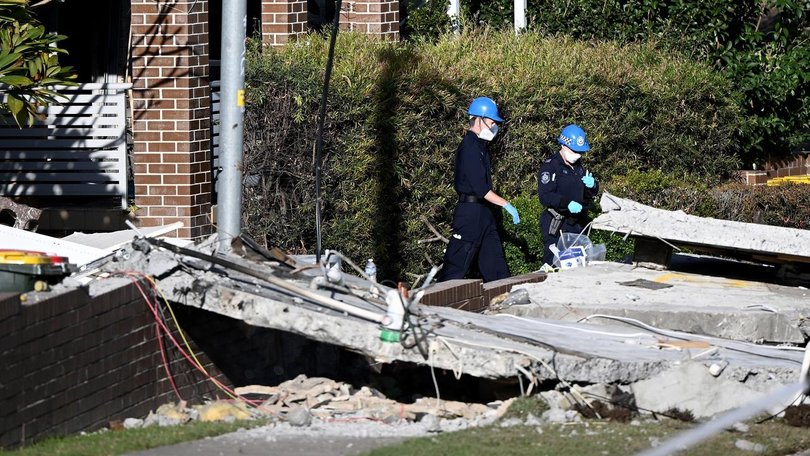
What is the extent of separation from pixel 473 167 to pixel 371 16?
338cm

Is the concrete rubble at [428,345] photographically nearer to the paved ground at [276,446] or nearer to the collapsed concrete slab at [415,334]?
the collapsed concrete slab at [415,334]

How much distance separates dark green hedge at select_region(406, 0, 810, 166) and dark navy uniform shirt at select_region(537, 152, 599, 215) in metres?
5.00

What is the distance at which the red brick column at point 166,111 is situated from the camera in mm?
12266

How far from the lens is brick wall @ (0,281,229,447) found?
22.7 ft

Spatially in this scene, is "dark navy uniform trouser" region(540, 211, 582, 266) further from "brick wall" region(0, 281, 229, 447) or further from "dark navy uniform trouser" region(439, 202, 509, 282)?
"brick wall" region(0, 281, 229, 447)

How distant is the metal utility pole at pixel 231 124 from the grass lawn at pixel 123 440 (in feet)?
5.68

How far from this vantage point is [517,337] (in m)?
8.45

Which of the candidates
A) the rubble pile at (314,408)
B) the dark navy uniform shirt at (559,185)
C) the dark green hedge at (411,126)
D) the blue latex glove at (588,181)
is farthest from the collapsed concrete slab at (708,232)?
the rubble pile at (314,408)

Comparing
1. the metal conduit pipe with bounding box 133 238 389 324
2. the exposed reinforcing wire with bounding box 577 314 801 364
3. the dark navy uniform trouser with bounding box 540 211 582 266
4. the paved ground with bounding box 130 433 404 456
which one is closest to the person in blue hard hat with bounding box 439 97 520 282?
the dark navy uniform trouser with bounding box 540 211 582 266


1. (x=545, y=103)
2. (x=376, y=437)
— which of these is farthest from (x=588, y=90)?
(x=376, y=437)

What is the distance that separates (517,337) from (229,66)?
8.24 feet

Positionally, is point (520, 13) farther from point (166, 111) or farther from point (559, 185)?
point (166, 111)

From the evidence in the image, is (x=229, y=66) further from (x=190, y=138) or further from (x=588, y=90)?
(x=588, y=90)

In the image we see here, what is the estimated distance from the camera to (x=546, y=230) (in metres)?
12.4
